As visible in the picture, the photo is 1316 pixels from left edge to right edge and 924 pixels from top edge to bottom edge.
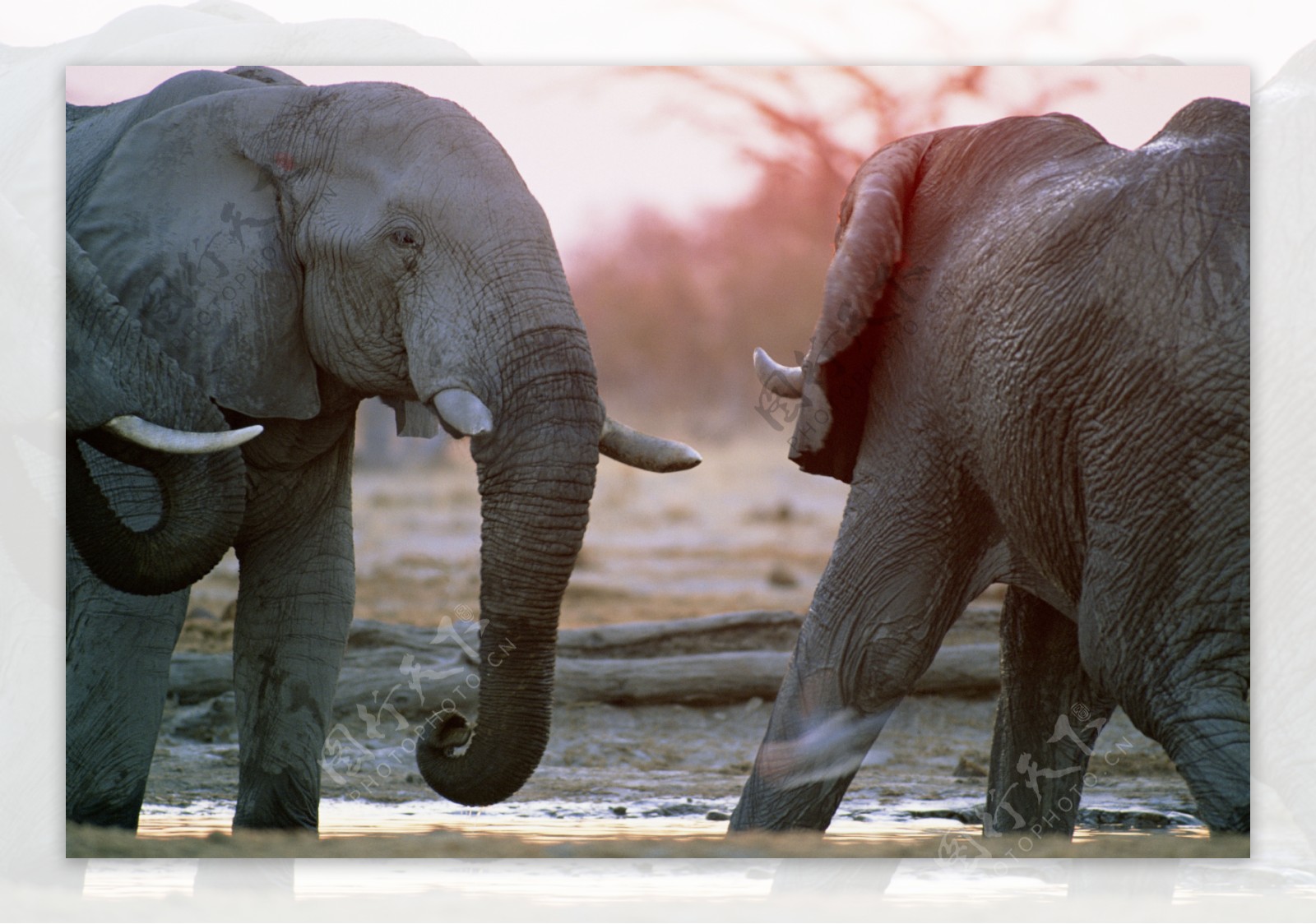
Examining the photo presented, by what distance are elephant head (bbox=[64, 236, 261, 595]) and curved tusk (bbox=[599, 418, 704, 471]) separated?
0.76 m

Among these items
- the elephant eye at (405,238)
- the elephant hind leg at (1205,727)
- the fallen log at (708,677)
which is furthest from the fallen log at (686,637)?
the elephant hind leg at (1205,727)

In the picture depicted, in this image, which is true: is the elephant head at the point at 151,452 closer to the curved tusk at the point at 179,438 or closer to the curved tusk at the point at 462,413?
the curved tusk at the point at 179,438

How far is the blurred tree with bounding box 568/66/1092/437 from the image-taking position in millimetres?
4320

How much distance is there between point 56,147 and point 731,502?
266 centimetres

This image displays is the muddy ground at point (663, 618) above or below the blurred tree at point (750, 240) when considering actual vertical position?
below

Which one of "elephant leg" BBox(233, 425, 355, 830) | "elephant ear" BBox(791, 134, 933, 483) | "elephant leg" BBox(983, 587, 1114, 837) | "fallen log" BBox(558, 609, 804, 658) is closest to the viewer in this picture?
"elephant ear" BBox(791, 134, 933, 483)

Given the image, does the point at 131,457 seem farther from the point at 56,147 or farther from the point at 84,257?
the point at 56,147

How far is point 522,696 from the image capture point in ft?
12.5

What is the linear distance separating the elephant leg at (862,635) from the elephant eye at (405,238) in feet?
3.35

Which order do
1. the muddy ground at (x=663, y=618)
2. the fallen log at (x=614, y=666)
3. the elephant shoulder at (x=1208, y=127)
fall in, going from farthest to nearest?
1. the fallen log at (x=614, y=666)
2. the muddy ground at (x=663, y=618)
3. the elephant shoulder at (x=1208, y=127)

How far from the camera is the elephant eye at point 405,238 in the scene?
387cm

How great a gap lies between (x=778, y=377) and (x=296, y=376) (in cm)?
107

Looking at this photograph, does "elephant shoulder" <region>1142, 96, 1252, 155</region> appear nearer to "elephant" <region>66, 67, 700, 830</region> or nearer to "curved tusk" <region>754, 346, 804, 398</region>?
"curved tusk" <region>754, 346, 804, 398</region>

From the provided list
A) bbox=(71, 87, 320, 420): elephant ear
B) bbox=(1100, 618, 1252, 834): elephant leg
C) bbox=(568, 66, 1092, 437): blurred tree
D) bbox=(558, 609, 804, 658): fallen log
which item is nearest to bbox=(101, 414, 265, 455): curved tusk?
bbox=(71, 87, 320, 420): elephant ear
